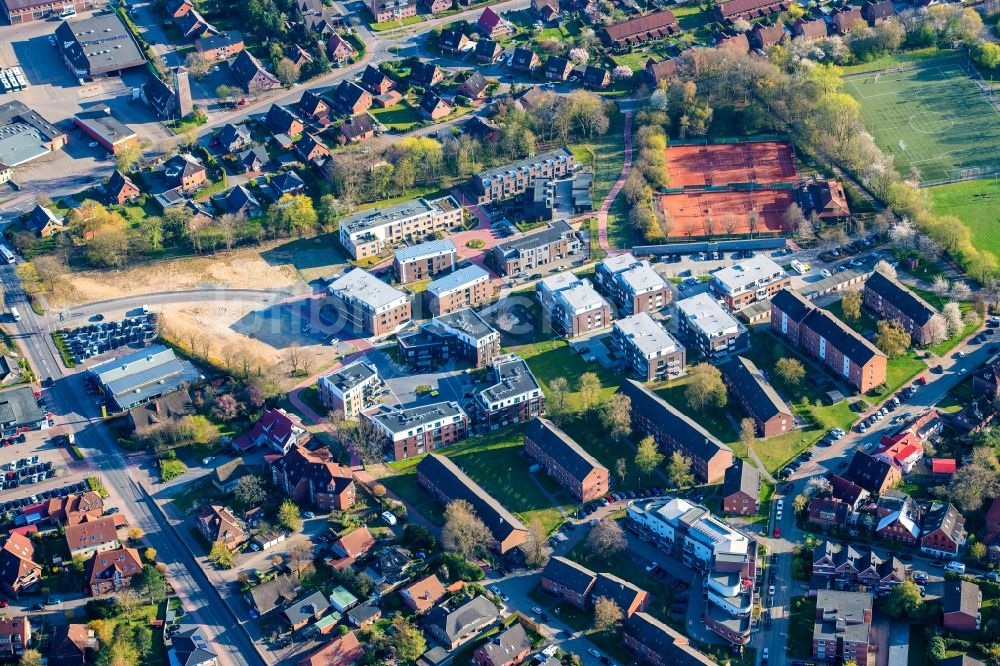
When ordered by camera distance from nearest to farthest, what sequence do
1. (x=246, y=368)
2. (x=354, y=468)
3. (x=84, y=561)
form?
(x=84, y=561) < (x=354, y=468) < (x=246, y=368)

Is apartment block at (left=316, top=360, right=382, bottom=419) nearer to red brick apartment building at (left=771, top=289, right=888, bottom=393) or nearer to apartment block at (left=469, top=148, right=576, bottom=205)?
apartment block at (left=469, top=148, right=576, bottom=205)

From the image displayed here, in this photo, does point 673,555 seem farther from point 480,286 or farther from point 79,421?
point 79,421

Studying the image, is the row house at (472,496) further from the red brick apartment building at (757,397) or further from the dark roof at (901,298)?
the dark roof at (901,298)

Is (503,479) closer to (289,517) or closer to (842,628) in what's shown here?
(289,517)

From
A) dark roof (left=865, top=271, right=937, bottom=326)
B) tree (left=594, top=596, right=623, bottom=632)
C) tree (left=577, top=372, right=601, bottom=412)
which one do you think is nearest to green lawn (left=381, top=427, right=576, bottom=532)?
tree (left=577, top=372, right=601, bottom=412)

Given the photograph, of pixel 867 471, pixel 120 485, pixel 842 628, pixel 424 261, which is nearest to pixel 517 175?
pixel 424 261

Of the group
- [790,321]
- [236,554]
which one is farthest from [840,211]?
[236,554]
